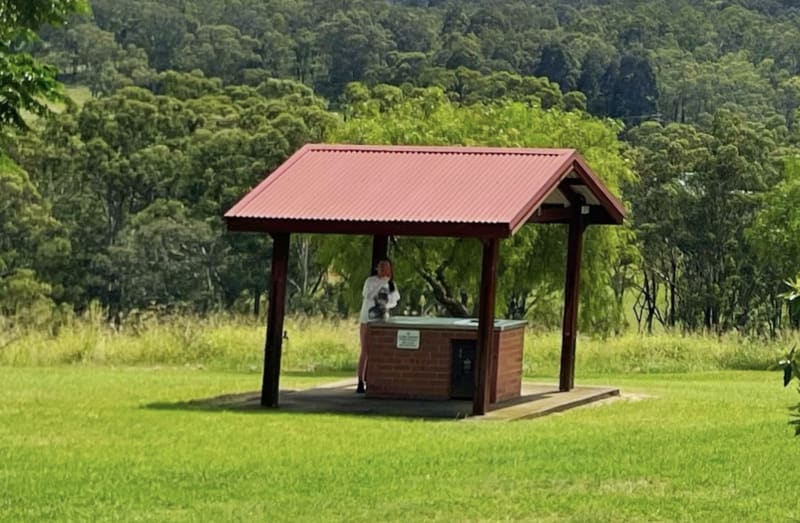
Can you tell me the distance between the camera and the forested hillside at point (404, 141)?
99.0 feet

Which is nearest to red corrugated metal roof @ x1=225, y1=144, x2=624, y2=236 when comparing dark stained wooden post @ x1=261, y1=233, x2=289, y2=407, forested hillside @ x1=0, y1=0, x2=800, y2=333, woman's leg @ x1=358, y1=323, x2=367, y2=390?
dark stained wooden post @ x1=261, y1=233, x2=289, y2=407

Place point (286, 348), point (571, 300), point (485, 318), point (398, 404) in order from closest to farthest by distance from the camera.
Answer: point (485, 318)
point (398, 404)
point (571, 300)
point (286, 348)

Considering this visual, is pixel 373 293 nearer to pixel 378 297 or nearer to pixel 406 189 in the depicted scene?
pixel 378 297

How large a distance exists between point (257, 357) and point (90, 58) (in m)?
94.4

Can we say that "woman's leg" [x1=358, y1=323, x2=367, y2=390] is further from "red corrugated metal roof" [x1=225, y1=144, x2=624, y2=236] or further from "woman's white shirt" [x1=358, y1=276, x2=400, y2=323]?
"red corrugated metal roof" [x1=225, y1=144, x2=624, y2=236]

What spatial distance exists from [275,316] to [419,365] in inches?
71.2

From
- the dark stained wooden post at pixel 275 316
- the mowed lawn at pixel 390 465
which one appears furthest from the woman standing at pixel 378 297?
the mowed lawn at pixel 390 465

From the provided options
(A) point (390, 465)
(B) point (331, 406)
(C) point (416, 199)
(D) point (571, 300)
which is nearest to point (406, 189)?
(C) point (416, 199)

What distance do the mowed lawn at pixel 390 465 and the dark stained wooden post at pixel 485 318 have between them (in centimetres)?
72

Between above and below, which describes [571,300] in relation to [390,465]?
above

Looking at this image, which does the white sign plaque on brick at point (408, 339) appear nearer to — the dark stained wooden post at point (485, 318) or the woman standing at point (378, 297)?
the woman standing at point (378, 297)

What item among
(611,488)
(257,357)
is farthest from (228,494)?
(257,357)

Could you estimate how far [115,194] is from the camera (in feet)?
204

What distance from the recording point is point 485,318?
15.8 metres
